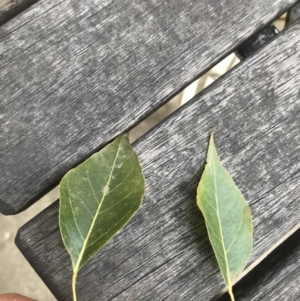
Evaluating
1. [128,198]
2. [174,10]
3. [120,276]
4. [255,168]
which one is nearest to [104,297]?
[120,276]

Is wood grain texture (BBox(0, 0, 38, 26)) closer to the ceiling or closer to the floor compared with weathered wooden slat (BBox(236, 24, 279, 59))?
closer to the ceiling

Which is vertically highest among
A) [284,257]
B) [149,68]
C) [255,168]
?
[149,68]

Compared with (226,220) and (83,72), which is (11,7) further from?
(226,220)

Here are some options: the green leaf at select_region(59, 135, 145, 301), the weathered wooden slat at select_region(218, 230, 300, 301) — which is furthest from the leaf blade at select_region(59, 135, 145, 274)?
the weathered wooden slat at select_region(218, 230, 300, 301)

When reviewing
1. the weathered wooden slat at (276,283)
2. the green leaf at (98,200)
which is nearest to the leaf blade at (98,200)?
the green leaf at (98,200)

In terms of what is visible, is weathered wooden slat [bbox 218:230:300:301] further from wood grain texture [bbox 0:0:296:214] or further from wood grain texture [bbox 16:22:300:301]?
wood grain texture [bbox 0:0:296:214]

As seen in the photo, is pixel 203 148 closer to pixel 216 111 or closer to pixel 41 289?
pixel 216 111
